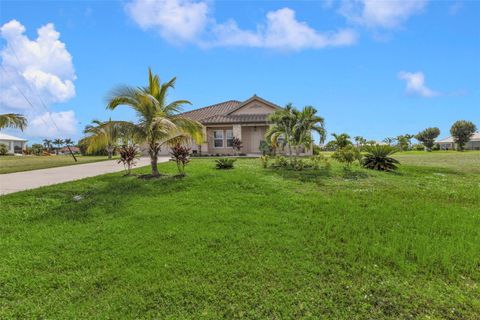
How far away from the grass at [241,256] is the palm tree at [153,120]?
305cm

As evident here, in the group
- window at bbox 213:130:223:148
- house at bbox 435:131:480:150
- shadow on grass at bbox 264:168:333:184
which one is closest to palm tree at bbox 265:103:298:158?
shadow on grass at bbox 264:168:333:184

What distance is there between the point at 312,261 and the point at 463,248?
110 inches

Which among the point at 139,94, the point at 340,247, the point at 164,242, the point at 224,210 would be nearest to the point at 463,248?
the point at 340,247

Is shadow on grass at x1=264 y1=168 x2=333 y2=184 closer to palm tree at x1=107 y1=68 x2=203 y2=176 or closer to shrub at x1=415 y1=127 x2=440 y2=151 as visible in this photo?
palm tree at x1=107 y1=68 x2=203 y2=176

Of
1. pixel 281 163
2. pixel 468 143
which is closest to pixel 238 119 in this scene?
pixel 281 163

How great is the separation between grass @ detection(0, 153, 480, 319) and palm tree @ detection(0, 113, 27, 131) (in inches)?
208

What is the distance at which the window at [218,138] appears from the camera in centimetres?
2660

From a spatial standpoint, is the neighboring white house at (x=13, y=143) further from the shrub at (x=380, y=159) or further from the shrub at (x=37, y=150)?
the shrub at (x=380, y=159)

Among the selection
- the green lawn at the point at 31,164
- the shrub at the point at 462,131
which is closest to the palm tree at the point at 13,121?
the green lawn at the point at 31,164

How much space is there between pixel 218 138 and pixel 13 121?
16777 millimetres

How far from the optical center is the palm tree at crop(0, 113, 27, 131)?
11.5 m

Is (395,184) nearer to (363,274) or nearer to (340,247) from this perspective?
(340,247)

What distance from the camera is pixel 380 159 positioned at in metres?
13.6

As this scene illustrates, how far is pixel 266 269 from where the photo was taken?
4.16 m
